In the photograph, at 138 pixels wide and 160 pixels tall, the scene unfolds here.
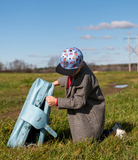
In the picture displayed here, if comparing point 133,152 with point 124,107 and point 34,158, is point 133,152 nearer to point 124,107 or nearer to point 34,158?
point 34,158

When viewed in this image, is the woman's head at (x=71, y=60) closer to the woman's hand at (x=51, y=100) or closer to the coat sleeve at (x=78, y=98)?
the coat sleeve at (x=78, y=98)

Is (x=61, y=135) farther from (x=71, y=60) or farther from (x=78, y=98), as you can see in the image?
(x=71, y=60)

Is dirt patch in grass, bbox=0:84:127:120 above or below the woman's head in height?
below

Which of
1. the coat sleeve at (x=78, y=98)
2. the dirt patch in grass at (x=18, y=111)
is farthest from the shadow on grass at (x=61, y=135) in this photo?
the dirt patch in grass at (x=18, y=111)

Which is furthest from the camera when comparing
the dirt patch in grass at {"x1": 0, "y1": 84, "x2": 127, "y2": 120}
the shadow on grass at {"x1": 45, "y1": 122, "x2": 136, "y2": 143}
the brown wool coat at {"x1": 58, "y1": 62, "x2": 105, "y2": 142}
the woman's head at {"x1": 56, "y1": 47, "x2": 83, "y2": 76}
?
the dirt patch in grass at {"x1": 0, "y1": 84, "x2": 127, "y2": 120}

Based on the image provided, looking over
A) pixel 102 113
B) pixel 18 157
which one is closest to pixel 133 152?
pixel 102 113

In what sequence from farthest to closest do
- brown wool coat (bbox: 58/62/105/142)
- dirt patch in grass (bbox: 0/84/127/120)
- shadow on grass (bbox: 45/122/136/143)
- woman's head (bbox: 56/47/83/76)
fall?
dirt patch in grass (bbox: 0/84/127/120)
shadow on grass (bbox: 45/122/136/143)
brown wool coat (bbox: 58/62/105/142)
woman's head (bbox: 56/47/83/76)

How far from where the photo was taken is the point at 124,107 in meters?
5.07

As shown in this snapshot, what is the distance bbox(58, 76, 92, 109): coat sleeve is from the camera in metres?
2.55

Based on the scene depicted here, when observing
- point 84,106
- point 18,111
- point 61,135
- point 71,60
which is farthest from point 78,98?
point 18,111

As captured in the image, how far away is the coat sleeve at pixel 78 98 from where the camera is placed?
2.55 m

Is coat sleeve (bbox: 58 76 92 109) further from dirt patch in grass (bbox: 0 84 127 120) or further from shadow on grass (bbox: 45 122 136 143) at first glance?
dirt patch in grass (bbox: 0 84 127 120)

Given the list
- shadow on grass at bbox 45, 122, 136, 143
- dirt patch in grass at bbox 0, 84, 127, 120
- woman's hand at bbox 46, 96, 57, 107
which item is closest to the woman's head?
woman's hand at bbox 46, 96, 57, 107

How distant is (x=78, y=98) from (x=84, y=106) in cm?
23
